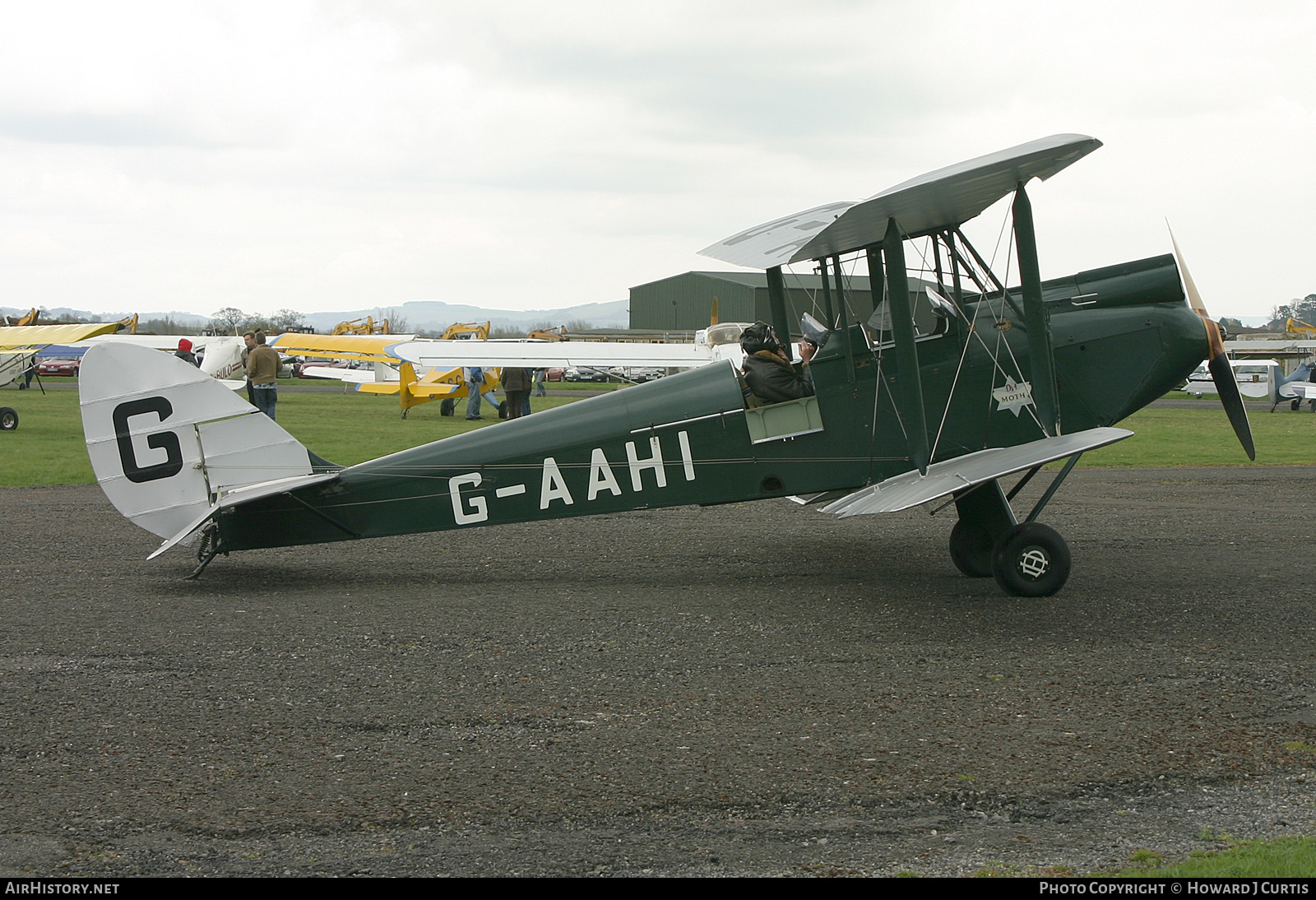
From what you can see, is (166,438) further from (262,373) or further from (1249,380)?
(1249,380)

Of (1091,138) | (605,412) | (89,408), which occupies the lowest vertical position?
(605,412)

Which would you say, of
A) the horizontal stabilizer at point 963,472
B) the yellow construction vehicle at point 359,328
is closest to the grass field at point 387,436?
the horizontal stabilizer at point 963,472

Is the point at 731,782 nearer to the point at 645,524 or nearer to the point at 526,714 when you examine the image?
the point at 526,714

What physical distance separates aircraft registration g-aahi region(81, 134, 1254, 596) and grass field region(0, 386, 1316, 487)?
7731mm

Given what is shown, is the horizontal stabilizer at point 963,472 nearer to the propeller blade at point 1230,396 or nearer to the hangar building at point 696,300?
the propeller blade at point 1230,396

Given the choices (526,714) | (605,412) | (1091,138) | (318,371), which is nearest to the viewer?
(526,714)

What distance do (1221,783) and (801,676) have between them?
6.96 ft

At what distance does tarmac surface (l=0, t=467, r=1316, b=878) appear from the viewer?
3713mm

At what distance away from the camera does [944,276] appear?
8281mm

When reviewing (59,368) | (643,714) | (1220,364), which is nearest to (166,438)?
(643,714)

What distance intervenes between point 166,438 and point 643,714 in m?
4.65

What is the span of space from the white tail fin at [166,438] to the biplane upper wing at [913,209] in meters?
3.95

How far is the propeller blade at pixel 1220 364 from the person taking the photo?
26.3 ft

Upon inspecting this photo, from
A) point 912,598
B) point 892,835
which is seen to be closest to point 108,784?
point 892,835
